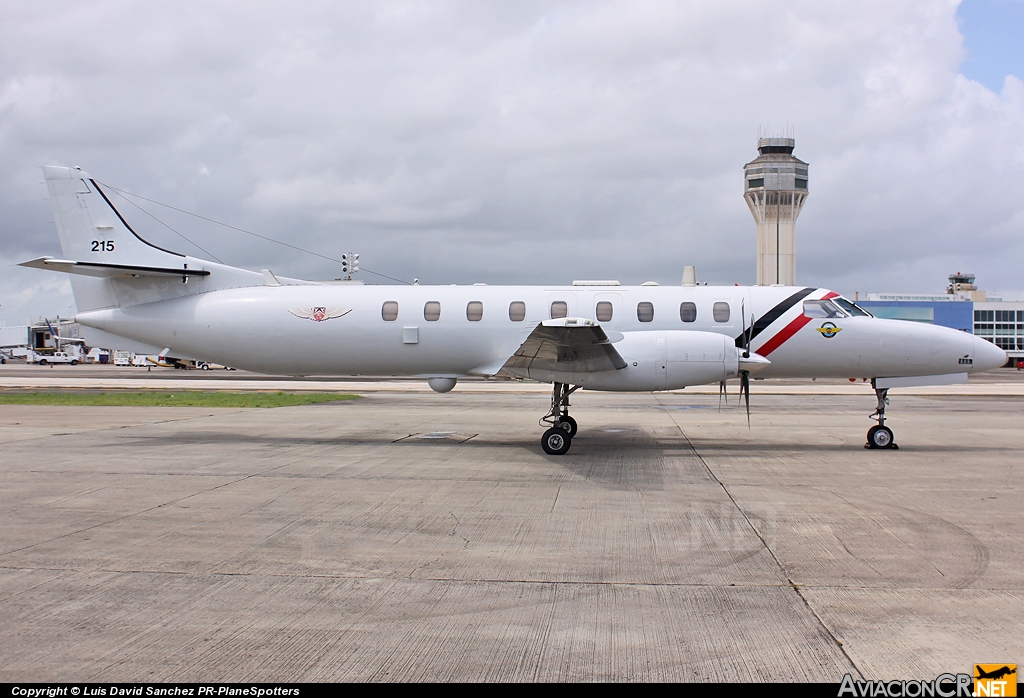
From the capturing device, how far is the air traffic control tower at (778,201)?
111000 millimetres

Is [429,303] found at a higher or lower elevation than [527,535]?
higher

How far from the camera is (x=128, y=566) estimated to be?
659 cm

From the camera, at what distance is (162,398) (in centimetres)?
2745

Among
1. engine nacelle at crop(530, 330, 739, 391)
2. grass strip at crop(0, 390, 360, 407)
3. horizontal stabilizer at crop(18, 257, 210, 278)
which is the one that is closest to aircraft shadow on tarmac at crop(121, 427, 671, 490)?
engine nacelle at crop(530, 330, 739, 391)

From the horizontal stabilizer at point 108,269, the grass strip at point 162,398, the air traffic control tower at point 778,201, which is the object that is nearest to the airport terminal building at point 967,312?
the air traffic control tower at point 778,201

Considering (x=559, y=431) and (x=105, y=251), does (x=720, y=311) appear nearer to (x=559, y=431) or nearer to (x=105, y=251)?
(x=559, y=431)

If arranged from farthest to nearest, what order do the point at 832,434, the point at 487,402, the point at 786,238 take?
the point at 786,238
the point at 487,402
the point at 832,434

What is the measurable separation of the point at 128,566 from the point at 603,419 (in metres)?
15.2

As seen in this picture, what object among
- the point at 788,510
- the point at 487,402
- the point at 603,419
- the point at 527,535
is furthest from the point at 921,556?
the point at 487,402

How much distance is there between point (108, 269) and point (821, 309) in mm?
15155

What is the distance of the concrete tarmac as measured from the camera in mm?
4660

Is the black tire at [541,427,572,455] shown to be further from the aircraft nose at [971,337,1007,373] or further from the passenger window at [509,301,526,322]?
the aircraft nose at [971,337,1007,373]

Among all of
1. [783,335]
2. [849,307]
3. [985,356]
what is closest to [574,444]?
[783,335]

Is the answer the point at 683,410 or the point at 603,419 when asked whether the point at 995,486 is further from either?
the point at 683,410
